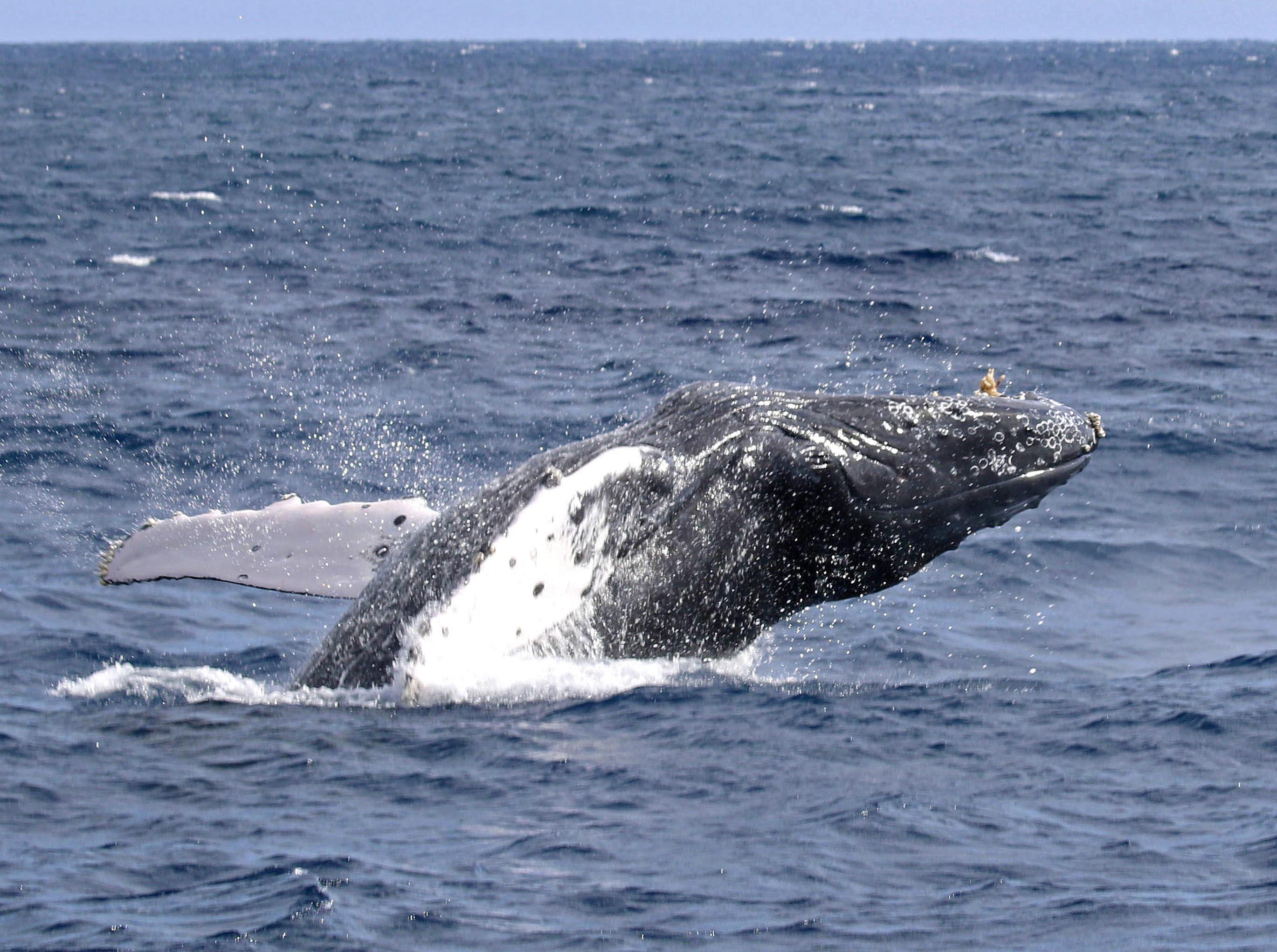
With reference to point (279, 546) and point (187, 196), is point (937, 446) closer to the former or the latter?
point (279, 546)

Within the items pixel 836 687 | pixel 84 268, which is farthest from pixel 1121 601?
pixel 84 268

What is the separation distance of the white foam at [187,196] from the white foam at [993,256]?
20.5 meters

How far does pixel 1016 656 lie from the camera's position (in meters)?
12.6

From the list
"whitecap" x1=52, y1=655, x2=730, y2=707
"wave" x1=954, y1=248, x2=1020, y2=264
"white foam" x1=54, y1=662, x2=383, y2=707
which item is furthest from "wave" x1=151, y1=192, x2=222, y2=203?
"whitecap" x1=52, y1=655, x2=730, y2=707

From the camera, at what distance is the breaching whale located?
877cm

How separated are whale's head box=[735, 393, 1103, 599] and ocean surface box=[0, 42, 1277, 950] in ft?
4.05

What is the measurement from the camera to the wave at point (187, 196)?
141 ft

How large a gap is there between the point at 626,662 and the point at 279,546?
263 centimetres

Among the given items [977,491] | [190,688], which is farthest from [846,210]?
[977,491]

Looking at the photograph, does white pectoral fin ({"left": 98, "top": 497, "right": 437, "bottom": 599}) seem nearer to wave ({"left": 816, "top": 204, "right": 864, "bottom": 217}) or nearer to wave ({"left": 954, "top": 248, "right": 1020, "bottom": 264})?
wave ({"left": 954, "top": 248, "right": 1020, "bottom": 264})

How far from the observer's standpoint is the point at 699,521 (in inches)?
355

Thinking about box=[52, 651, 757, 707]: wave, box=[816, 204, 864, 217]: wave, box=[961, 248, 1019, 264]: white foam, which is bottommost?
box=[52, 651, 757, 707]: wave

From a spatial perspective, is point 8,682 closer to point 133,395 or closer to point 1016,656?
point 1016,656

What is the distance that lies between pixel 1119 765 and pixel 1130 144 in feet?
207
